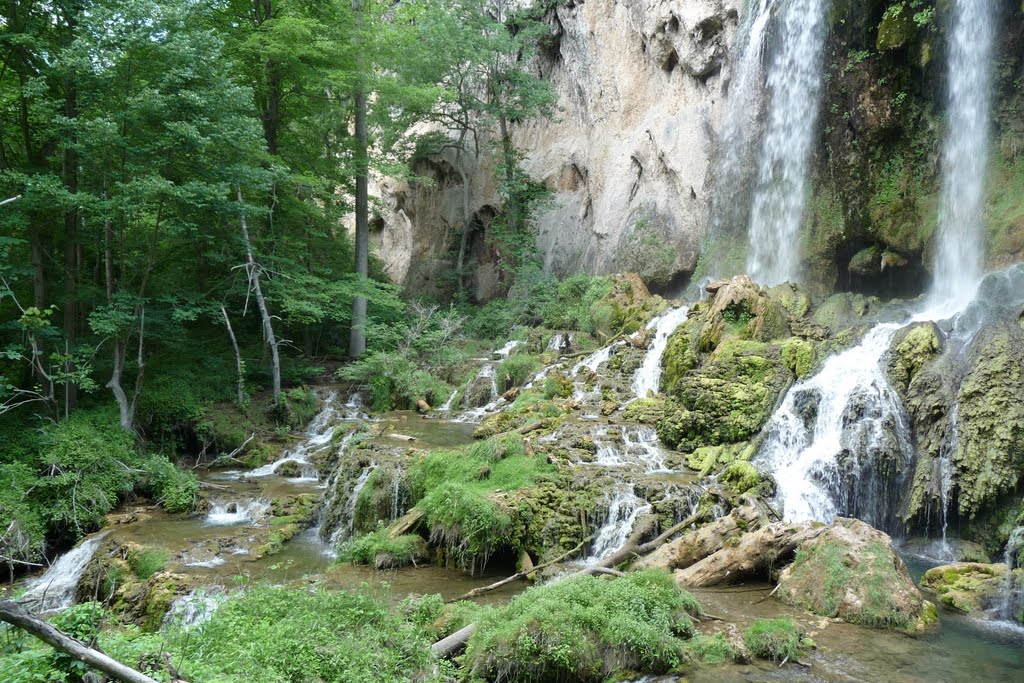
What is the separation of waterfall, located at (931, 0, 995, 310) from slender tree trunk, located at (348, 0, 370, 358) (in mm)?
15276

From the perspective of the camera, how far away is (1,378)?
34.0ft

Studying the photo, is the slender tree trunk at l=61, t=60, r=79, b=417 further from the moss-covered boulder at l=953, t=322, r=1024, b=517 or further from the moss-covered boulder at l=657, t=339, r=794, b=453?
the moss-covered boulder at l=953, t=322, r=1024, b=517

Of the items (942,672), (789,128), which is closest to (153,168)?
(942,672)

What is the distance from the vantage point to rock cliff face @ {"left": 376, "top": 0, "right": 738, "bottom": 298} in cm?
2144

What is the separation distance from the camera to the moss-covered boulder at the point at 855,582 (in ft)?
22.0

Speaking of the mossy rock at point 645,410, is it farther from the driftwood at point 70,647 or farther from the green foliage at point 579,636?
the driftwood at point 70,647

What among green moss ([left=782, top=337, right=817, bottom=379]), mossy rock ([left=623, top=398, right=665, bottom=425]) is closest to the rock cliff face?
mossy rock ([left=623, top=398, right=665, bottom=425])

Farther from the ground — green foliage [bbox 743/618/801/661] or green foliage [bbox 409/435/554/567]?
green foliage [bbox 409/435/554/567]

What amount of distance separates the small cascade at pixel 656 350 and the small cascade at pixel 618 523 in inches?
239

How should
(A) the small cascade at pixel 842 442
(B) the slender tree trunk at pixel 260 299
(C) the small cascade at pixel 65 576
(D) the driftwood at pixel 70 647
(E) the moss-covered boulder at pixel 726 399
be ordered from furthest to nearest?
(B) the slender tree trunk at pixel 260 299, (E) the moss-covered boulder at pixel 726 399, (A) the small cascade at pixel 842 442, (C) the small cascade at pixel 65 576, (D) the driftwood at pixel 70 647

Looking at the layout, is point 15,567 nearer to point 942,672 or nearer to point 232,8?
point 942,672

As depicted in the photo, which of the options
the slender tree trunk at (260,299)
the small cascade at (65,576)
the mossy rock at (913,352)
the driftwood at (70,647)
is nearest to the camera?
the driftwood at (70,647)

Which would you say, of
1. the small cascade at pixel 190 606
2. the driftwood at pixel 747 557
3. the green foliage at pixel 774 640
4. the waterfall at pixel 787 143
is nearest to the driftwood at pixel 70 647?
the small cascade at pixel 190 606

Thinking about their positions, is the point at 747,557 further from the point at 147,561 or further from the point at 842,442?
the point at 147,561
